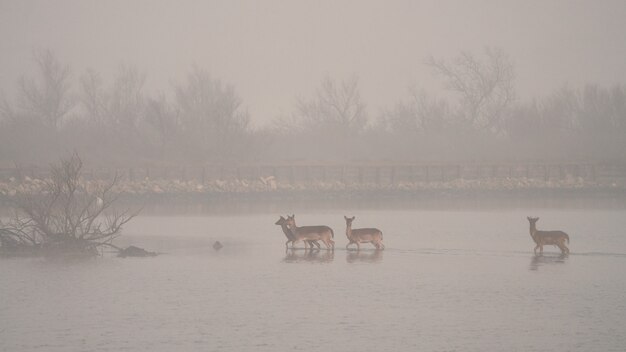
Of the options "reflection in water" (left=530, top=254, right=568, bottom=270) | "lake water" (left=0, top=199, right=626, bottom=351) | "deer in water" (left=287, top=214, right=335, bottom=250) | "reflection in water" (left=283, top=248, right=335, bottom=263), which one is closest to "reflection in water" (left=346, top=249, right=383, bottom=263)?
"lake water" (left=0, top=199, right=626, bottom=351)

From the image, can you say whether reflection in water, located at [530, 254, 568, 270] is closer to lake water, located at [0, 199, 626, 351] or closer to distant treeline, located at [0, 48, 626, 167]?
lake water, located at [0, 199, 626, 351]

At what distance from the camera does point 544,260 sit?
82.6 ft

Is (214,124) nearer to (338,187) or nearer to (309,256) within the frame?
(338,187)

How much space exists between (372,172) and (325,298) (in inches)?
2282

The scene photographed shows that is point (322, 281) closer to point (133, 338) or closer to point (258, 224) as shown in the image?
point (133, 338)

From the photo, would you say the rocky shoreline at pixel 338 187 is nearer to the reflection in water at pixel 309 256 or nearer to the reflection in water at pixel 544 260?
the reflection in water at pixel 309 256

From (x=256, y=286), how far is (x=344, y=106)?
3048 inches

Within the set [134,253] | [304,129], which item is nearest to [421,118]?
[304,129]

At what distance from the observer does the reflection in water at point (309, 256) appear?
25417mm

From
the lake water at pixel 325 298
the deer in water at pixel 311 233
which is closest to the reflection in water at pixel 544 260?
the lake water at pixel 325 298

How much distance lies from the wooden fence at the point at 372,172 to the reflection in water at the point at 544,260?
43084mm

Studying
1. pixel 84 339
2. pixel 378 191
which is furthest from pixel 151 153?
pixel 84 339

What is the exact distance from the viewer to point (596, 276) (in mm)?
22188

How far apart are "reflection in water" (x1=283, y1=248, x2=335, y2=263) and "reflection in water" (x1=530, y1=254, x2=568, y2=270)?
452 cm
